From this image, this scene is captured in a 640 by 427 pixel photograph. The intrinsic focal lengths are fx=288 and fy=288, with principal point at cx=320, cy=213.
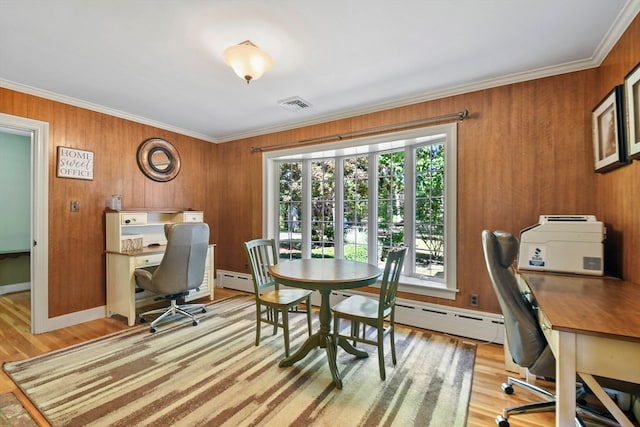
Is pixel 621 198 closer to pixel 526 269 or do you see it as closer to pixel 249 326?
pixel 526 269

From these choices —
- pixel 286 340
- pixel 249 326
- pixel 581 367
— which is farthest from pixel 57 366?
pixel 581 367

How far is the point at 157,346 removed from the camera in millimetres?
2570

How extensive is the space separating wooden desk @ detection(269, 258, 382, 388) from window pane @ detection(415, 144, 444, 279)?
1064mm

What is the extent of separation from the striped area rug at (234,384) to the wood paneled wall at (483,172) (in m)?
0.89

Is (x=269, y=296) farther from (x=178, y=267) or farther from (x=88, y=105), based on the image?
(x=88, y=105)

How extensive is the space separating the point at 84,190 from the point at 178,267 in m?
1.42

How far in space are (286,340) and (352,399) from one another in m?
0.68

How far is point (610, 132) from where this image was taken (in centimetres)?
194

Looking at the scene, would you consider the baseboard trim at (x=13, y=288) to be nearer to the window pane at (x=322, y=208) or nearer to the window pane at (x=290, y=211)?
the window pane at (x=290, y=211)

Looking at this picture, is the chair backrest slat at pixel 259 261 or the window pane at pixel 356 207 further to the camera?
the window pane at pixel 356 207

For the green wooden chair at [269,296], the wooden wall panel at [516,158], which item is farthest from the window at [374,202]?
the green wooden chair at [269,296]

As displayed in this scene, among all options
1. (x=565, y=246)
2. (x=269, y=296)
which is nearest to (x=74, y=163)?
(x=269, y=296)

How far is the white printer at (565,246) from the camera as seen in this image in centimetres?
187

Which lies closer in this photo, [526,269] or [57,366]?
[526,269]
